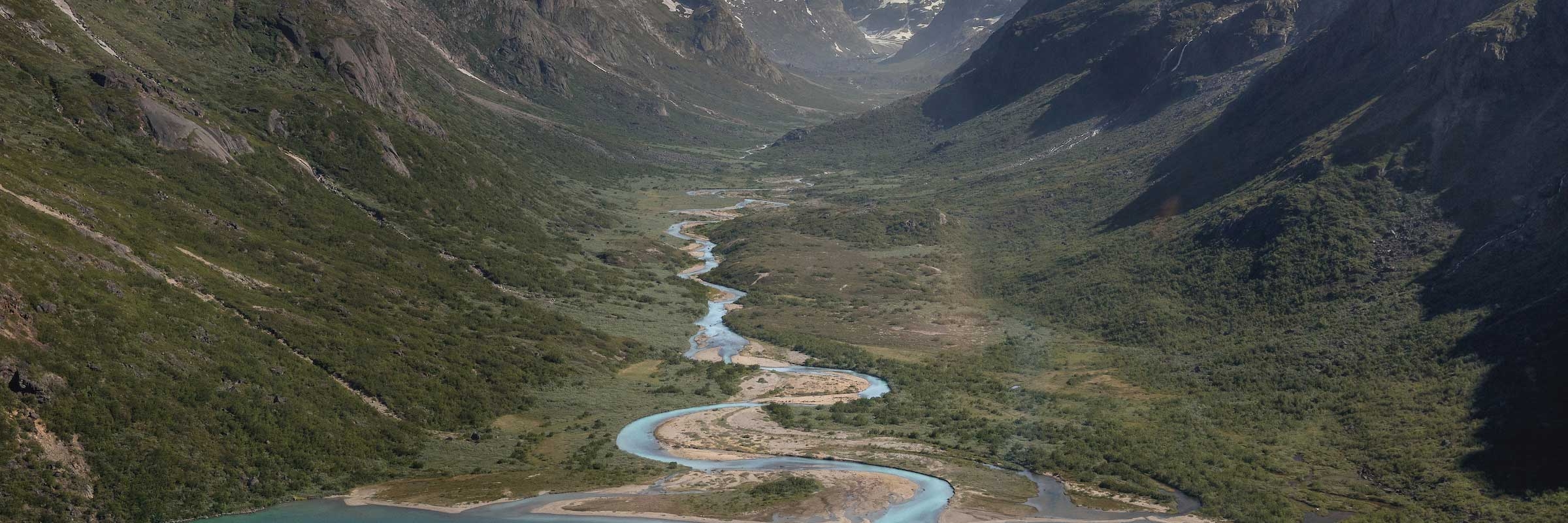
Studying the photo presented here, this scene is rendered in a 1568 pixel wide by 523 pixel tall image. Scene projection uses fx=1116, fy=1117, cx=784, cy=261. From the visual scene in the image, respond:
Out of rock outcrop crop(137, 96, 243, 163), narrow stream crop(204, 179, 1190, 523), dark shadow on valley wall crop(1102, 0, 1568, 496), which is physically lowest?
narrow stream crop(204, 179, 1190, 523)

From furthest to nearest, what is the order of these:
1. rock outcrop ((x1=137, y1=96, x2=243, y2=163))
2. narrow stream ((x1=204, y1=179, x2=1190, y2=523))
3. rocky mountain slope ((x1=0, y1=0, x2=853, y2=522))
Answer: rock outcrop ((x1=137, y1=96, x2=243, y2=163)), narrow stream ((x1=204, y1=179, x2=1190, y2=523)), rocky mountain slope ((x1=0, y1=0, x2=853, y2=522))

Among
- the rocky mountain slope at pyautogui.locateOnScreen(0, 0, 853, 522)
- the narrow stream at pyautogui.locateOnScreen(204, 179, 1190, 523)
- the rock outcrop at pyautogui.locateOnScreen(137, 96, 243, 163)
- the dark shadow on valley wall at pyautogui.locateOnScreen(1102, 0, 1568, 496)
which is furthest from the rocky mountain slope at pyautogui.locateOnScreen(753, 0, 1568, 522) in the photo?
the rock outcrop at pyautogui.locateOnScreen(137, 96, 243, 163)

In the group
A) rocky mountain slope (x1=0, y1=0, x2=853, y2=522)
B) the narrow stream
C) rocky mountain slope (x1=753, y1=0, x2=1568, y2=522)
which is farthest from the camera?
rocky mountain slope (x1=753, y1=0, x2=1568, y2=522)

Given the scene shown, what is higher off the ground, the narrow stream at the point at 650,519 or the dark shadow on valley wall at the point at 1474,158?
the dark shadow on valley wall at the point at 1474,158

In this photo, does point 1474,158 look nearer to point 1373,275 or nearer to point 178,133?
point 1373,275

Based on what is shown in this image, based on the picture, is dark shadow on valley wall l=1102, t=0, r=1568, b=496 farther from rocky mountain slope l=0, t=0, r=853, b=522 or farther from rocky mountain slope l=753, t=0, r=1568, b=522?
rocky mountain slope l=0, t=0, r=853, b=522

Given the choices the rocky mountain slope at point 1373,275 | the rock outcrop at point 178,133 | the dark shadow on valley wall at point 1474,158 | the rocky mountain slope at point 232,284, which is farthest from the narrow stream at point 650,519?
the rock outcrop at point 178,133

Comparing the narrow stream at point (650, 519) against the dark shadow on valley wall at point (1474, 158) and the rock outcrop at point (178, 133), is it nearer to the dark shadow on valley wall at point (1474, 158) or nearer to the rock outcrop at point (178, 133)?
the dark shadow on valley wall at point (1474, 158)
